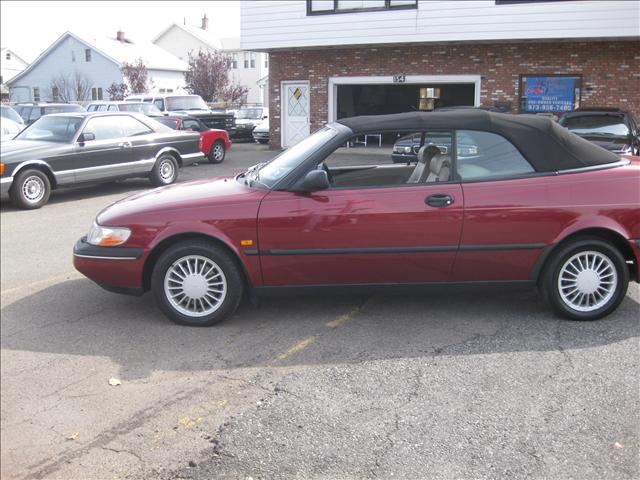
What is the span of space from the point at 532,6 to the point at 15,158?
12890 mm

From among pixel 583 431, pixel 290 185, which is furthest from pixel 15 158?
pixel 583 431

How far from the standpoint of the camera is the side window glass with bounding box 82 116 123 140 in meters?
11.5

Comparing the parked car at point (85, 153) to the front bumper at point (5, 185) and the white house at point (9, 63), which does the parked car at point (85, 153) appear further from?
the white house at point (9, 63)

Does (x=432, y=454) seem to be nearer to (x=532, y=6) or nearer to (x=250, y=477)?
(x=250, y=477)

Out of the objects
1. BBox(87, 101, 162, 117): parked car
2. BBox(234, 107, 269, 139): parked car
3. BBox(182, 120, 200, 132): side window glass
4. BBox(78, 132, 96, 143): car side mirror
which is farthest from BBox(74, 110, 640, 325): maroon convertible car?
BBox(234, 107, 269, 139): parked car

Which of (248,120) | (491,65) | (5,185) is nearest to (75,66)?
(248,120)

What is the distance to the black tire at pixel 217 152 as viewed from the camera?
1730 cm

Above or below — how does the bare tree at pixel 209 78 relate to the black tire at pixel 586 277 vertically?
above

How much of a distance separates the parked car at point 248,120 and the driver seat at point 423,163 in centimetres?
2133

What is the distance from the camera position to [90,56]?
43.1 metres

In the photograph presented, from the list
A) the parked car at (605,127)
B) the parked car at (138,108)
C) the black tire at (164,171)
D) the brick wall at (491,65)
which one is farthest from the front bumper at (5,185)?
the brick wall at (491,65)

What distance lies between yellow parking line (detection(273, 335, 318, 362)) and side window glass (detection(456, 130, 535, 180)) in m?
1.65

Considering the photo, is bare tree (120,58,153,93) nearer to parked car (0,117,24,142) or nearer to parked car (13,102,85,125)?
parked car (13,102,85,125)

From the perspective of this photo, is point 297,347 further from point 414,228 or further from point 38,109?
point 38,109
